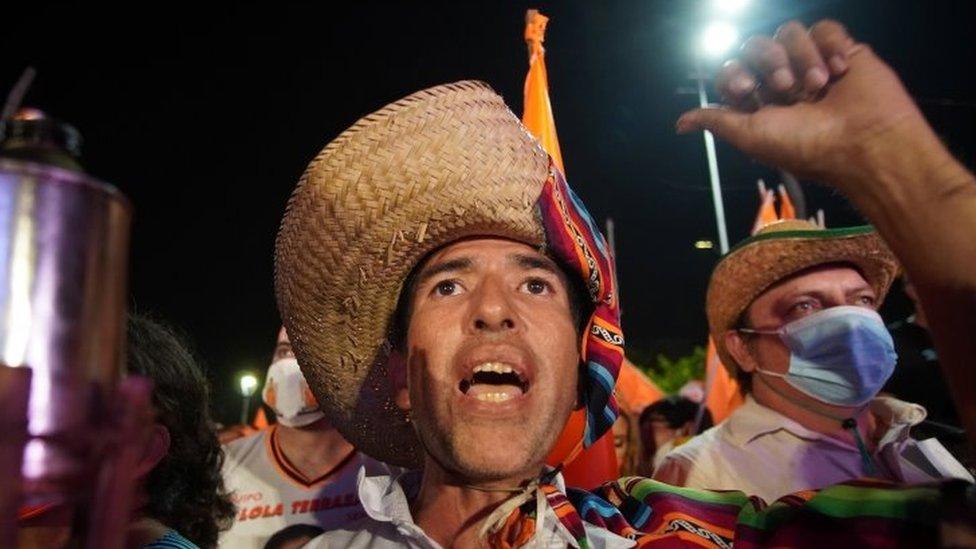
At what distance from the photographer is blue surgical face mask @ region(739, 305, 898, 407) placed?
375cm

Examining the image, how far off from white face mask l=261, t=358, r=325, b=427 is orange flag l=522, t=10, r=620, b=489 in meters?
1.78

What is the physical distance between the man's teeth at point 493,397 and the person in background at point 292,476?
2055 mm

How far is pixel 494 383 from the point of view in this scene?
2.24 m

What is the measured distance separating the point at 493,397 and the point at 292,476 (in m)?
2.56

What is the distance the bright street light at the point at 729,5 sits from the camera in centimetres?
1042

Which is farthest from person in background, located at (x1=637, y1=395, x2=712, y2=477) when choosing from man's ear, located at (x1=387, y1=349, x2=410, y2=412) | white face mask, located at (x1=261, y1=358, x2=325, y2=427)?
man's ear, located at (x1=387, y1=349, x2=410, y2=412)

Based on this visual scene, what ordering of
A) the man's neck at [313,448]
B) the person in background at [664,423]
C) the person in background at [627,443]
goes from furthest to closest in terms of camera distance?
1. the person in background at [664,423]
2. the person in background at [627,443]
3. the man's neck at [313,448]

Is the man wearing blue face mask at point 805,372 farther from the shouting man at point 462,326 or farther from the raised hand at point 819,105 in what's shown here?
the raised hand at point 819,105

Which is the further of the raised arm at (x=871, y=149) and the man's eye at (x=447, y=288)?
the man's eye at (x=447, y=288)

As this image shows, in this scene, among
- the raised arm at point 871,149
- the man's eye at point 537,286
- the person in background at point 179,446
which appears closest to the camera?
the raised arm at point 871,149

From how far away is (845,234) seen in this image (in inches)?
151

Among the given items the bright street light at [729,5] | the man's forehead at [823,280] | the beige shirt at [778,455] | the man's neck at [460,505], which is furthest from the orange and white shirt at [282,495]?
the bright street light at [729,5]

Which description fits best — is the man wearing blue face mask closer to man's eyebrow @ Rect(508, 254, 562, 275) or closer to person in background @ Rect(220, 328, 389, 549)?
man's eyebrow @ Rect(508, 254, 562, 275)

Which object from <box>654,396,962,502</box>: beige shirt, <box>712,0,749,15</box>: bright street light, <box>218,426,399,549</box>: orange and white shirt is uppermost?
<box>712,0,749,15</box>: bright street light
